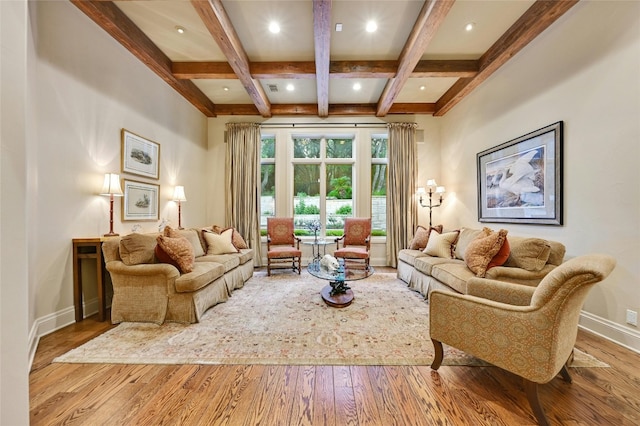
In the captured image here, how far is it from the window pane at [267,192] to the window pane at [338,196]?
4.09 feet

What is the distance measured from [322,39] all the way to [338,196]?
317 centimetres

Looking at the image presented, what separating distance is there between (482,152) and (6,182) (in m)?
4.85

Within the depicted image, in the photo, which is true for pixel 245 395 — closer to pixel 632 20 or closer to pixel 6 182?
pixel 6 182

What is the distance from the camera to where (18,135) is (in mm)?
1007

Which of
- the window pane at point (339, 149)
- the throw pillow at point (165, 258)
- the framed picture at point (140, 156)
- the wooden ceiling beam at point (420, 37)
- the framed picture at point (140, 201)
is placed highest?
the wooden ceiling beam at point (420, 37)

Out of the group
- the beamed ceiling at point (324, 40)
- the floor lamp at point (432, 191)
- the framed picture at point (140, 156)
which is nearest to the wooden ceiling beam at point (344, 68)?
the beamed ceiling at point (324, 40)

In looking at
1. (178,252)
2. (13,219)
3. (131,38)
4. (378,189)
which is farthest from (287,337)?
(378,189)

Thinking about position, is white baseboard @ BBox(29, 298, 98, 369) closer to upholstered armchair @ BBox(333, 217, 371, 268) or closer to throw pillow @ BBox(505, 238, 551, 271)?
upholstered armchair @ BBox(333, 217, 371, 268)

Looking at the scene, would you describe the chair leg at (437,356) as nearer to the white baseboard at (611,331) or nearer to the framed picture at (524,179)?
the white baseboard at (611,331)

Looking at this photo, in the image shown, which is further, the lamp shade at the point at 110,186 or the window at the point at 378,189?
the window at the point at 378,189

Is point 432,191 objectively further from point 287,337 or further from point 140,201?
point 140,201

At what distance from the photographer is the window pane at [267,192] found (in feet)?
18.1

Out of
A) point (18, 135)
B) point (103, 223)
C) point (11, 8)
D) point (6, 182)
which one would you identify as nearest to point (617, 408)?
point (6, 182)

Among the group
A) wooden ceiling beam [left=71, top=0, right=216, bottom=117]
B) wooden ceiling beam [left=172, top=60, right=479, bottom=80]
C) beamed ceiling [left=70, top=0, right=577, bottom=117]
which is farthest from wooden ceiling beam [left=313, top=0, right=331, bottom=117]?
wooden ceiling beam [left=71, top=0, right=216, bottom=117]
